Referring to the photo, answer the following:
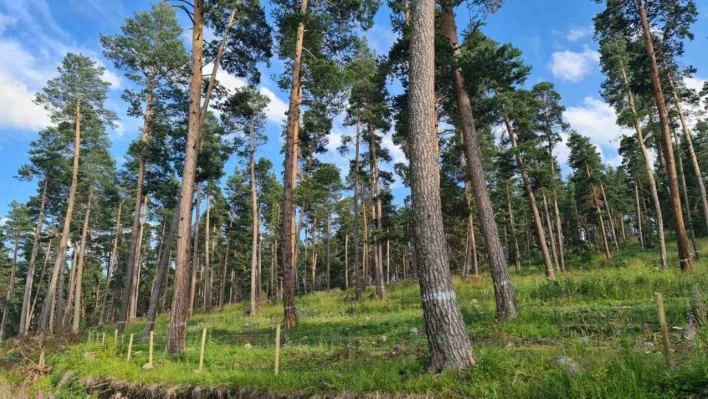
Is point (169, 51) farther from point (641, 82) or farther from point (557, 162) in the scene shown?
point (557, 162)

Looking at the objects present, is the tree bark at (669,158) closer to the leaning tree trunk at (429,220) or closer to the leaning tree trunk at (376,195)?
the leaning tree trunk at (429,220)

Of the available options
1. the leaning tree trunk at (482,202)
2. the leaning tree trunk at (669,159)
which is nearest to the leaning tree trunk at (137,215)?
the leaning tree trunk at (482,202)

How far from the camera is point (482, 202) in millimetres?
9414

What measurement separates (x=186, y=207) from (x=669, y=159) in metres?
15.6

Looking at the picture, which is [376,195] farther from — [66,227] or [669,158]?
[66,227]

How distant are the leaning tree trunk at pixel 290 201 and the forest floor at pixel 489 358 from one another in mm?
818

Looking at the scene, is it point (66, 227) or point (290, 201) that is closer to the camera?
point (290, 201)

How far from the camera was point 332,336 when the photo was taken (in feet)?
33.4

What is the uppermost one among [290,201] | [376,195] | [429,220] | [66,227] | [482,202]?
[376,195]

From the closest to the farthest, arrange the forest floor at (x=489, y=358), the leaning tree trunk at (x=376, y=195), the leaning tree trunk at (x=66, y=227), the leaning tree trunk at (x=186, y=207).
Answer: the forest floor at (x=489, y=358) < the leaning tree trunk at (x=186, y=207) < the leaning tree trunk at (x=66, y=227) < the leaning tree trunk at (x=376, y=195)

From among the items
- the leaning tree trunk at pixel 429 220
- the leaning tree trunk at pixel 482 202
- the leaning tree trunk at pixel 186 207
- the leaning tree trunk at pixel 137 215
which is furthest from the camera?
the leaning tree trunk at pixel 137 215

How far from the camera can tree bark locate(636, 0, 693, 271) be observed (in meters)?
12.1

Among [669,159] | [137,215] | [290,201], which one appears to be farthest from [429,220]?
[137,215]

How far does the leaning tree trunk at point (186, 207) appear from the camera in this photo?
9.61m
